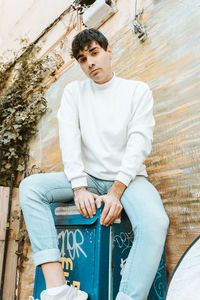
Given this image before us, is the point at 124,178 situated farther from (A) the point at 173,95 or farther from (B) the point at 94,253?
(A) the point at 173,95

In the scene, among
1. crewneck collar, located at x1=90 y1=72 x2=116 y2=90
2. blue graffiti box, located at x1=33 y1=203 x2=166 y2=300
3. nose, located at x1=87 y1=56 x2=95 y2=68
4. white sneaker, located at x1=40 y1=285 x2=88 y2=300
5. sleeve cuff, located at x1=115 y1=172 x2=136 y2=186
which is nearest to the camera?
white sneaker, located at x1=40 y1=285 x2=88 y2=300

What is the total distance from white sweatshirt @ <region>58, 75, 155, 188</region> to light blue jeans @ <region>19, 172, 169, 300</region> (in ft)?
0.29

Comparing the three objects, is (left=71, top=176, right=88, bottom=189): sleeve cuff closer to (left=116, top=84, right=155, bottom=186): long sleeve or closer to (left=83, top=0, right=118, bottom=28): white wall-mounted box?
(left=116, top=84, right=155, bottom=186): long sleeve

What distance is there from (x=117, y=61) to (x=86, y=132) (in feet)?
3.23

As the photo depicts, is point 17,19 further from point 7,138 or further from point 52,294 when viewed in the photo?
point 52,294

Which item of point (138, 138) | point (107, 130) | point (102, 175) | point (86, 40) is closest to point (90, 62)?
point (86, 40)

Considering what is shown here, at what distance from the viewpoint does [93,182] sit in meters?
1.49

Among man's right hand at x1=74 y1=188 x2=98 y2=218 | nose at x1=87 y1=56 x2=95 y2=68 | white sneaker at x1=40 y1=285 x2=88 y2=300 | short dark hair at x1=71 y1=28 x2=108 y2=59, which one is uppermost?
short dark hair at x1=71 y1=28 x2=108 y2=59

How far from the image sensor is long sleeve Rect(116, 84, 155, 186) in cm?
134

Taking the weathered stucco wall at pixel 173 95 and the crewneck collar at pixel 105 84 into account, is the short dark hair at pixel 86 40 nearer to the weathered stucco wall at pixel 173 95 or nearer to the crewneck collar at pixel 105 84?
the crewneck collar at pixel 105 84

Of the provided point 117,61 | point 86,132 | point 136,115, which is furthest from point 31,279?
point 117,61

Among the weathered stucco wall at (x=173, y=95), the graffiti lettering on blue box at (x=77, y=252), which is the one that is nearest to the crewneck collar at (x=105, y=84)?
the weathered stucco wall at (x=173, y=95)

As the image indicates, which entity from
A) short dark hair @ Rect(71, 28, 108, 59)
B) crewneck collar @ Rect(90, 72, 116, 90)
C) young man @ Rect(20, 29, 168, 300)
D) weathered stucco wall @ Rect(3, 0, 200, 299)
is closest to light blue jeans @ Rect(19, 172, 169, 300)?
young man @ Rect(20, 29, 168, 300)

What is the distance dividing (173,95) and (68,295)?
1365 mm
